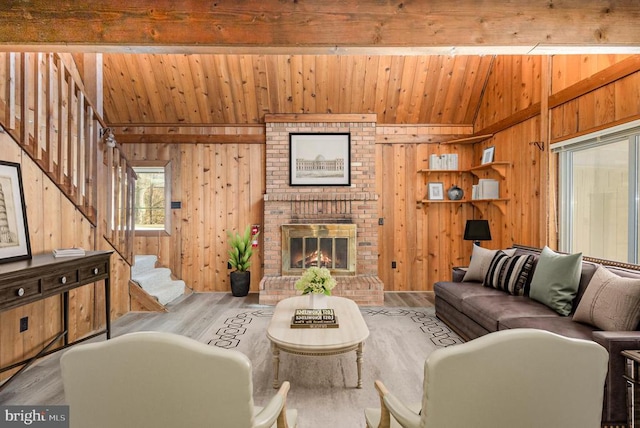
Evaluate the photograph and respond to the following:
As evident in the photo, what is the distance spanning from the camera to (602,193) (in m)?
3.10

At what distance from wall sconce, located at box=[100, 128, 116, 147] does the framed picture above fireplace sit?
2314 mm

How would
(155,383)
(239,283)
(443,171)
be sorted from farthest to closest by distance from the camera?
(443,171)
(239,283)
(155,383)

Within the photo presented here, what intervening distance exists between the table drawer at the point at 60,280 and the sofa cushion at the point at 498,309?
342 centimetres

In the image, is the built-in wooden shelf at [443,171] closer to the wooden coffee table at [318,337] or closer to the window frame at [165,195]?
the wooden coffee table at [318,337]

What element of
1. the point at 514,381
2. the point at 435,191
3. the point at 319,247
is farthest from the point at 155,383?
the point at 435,191

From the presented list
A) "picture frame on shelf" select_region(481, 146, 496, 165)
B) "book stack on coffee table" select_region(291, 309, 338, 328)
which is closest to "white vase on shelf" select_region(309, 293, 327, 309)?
"book stack on coffee table" select_region(291, 309, 338, 328)

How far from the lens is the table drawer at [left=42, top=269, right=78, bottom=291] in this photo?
235 centimetres

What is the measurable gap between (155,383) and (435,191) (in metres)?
4.82

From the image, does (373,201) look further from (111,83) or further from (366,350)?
(111,83)

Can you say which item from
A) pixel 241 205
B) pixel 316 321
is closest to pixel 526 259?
pixel 316 321

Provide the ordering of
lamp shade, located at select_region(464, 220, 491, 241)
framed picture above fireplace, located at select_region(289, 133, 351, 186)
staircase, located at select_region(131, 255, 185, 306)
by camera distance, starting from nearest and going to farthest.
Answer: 1. lamp shade, located at select_region(464, 220, 491, 241)
2. staircase, located at select_region(131, 255, 185, 306)
3. framed picture above fireplace, located at select_region(289, 133, 351, 186)

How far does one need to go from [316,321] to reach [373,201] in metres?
2.82

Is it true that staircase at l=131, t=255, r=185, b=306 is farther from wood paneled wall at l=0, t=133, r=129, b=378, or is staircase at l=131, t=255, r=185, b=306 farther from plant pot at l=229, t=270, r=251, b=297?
plant pot at l=229, t=270, r=251, b=297

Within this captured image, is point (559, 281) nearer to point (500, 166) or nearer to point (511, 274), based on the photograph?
point (511, 274)
